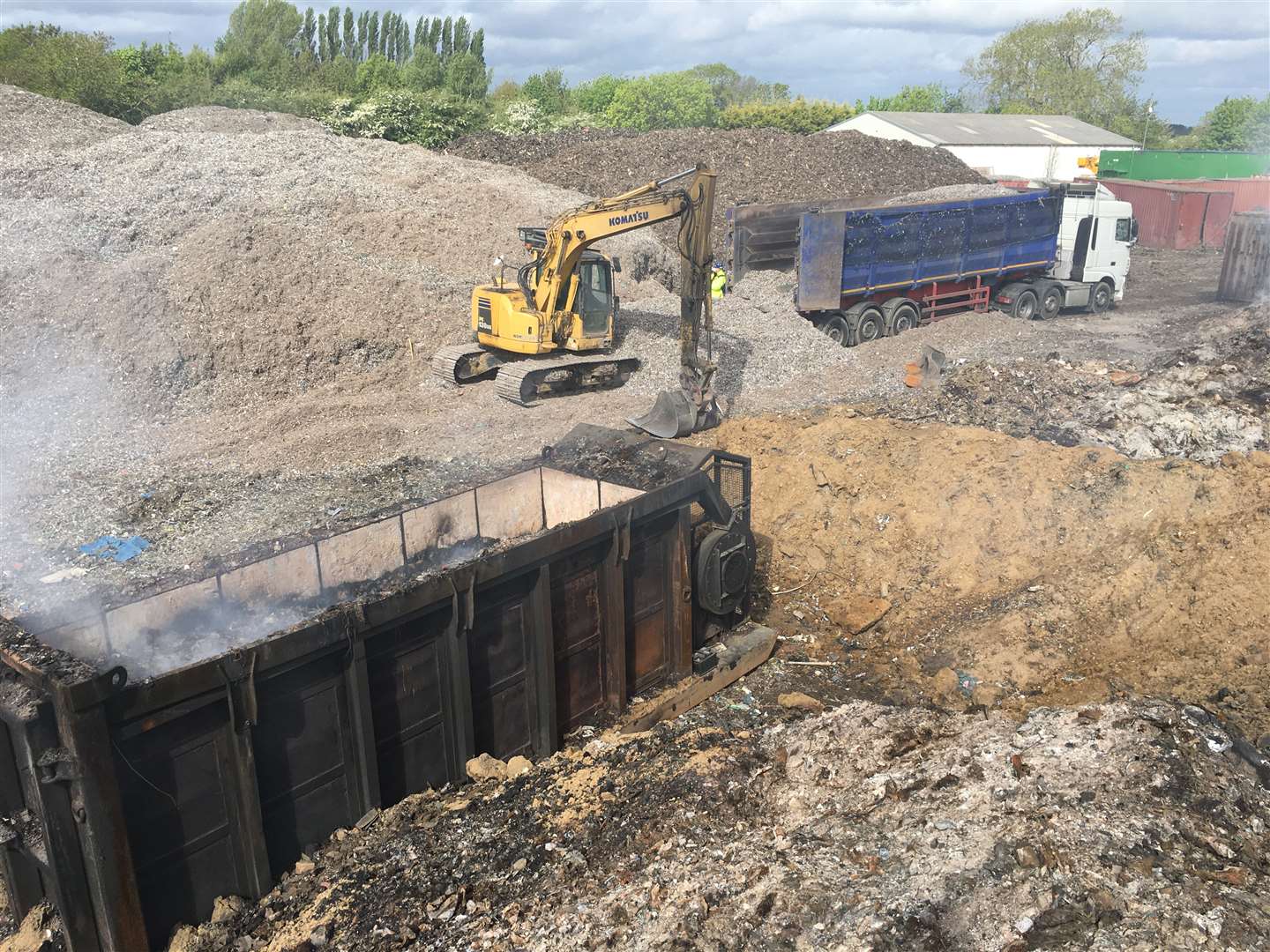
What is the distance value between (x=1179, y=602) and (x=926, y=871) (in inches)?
200

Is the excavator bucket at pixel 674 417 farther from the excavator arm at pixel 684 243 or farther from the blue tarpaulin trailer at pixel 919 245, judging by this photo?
the blue tarpaulin trailer at pixel 919 245

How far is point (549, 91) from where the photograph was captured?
70875 millimetres

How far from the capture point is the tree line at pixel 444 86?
35.0 meters

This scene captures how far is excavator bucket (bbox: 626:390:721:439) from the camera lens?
15.0 meters

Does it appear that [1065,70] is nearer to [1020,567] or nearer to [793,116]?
[793,116]

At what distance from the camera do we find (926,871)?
5465 millimetres

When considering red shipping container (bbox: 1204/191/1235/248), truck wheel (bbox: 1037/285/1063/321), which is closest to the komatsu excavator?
truck wheel (bbox: 1037/285/1063/321)

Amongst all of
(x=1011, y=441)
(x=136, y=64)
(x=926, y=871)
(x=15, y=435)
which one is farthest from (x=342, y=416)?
(x=136, y=64)

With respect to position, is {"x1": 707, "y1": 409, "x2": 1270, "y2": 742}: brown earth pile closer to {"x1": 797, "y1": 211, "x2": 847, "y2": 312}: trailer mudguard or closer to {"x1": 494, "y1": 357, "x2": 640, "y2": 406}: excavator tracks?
{"x1": 494, "y1": 357, "x2": 640, "y2": 406}: excavator tracks

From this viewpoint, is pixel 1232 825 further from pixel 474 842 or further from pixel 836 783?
pixel 474 842

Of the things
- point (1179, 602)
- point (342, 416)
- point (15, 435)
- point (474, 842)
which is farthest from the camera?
point (342, 416)

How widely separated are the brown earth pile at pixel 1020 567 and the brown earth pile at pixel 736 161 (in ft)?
64.6

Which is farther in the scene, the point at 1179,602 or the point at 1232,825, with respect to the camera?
the point at 1179,602

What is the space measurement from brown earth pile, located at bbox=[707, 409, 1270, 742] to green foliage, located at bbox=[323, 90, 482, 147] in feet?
85.7
